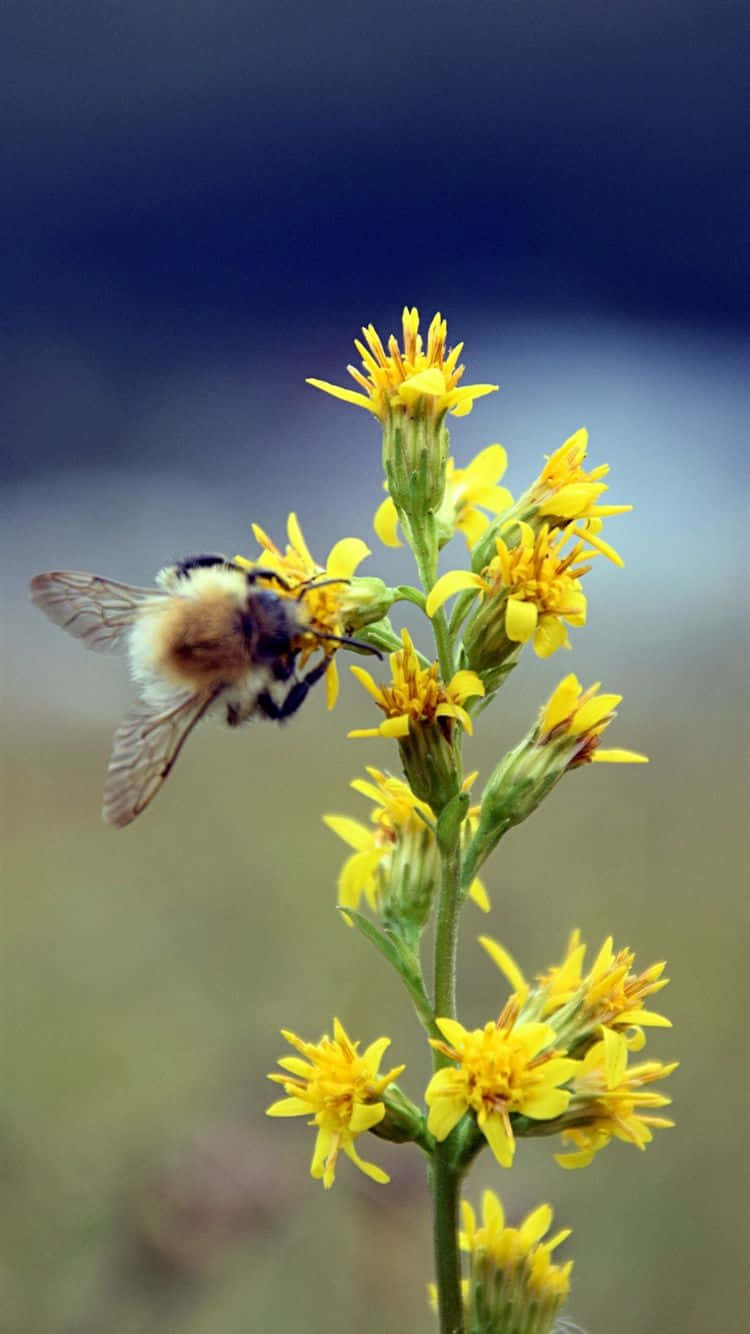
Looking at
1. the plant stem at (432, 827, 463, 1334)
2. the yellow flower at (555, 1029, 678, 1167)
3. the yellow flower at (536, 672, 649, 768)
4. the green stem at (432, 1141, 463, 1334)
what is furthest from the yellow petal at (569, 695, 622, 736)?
the green stem at (432, 1141, 463, 1334)

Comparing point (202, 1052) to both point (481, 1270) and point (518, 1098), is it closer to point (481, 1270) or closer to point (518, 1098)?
point (481, 1270)

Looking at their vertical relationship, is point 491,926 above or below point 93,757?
below

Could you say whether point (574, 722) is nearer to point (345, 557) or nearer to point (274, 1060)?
point (345, 557)

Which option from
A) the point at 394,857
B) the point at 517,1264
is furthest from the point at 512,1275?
the point at 394,857

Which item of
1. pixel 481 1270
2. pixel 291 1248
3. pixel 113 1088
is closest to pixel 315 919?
pixel 113 1088

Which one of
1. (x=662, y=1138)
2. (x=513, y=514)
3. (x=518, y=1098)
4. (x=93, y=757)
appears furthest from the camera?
(x=93, y=757)

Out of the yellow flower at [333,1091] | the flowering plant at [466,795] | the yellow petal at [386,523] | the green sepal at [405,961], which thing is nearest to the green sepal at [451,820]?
the flowering plant at [466,795]

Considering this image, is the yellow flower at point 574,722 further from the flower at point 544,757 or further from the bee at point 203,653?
the bee at point 203,653
